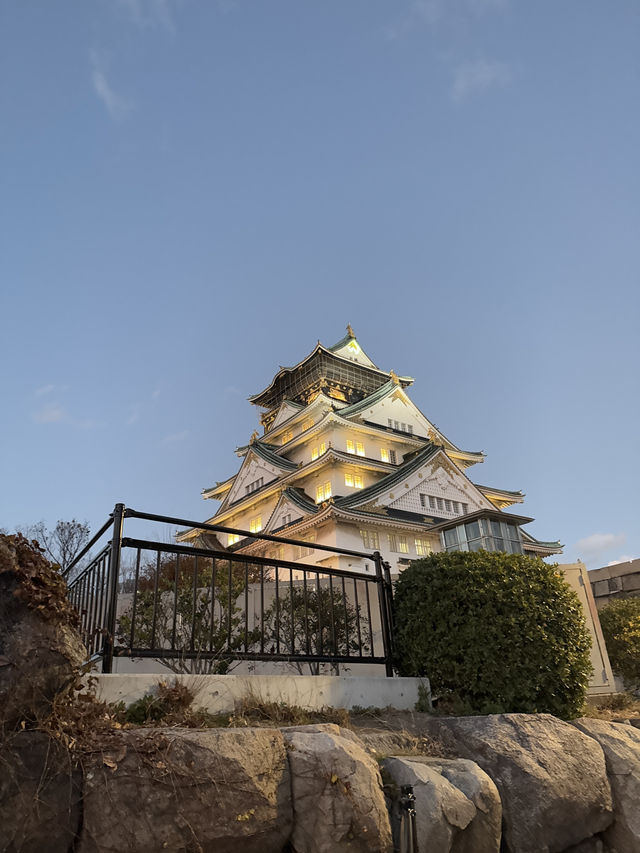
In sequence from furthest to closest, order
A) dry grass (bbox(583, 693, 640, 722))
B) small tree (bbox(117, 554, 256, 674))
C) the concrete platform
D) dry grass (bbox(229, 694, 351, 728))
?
dry grass (bbox(583, 693, 640, 722))
small tree (bbox(117, 554, 256, 674))
dry grass (bbox(229, 694, 351, 728))
the concrete platform

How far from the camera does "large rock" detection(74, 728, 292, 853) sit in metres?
3.22

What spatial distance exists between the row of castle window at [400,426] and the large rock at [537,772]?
3586cm

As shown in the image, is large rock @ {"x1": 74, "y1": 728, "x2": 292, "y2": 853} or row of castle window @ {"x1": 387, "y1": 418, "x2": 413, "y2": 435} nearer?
large rock @ {"x1": 74, "y1": 728, "x2": 292, "y2": 853}

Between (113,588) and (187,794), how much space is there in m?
1.95

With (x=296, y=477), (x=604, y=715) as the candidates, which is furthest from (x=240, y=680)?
(x=296, y=477)

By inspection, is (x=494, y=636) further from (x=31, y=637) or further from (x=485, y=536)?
(x=485, y=536)

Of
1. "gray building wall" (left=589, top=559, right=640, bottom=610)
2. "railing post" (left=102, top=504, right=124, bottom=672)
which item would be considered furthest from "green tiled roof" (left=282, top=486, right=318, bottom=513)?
"railing post" (left=102, top=504, right=124, bottom=672)

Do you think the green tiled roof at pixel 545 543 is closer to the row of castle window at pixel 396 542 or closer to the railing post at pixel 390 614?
the row of castle window at pixel 396 542

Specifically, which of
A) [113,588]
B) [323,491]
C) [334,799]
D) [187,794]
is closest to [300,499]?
[323,491]

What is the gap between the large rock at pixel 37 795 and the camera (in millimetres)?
3035

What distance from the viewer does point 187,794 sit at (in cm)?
341

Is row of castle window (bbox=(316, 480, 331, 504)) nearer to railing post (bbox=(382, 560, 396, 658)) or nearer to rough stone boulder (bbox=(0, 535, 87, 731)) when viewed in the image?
railing post (bbox=(382, 560, 396, 658))

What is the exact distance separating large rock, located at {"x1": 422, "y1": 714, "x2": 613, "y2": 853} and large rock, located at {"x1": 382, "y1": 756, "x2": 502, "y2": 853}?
35cm

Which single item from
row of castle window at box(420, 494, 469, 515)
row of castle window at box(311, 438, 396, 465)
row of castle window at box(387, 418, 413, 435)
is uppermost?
row of castle window at box(387, 418, 413, 435)
